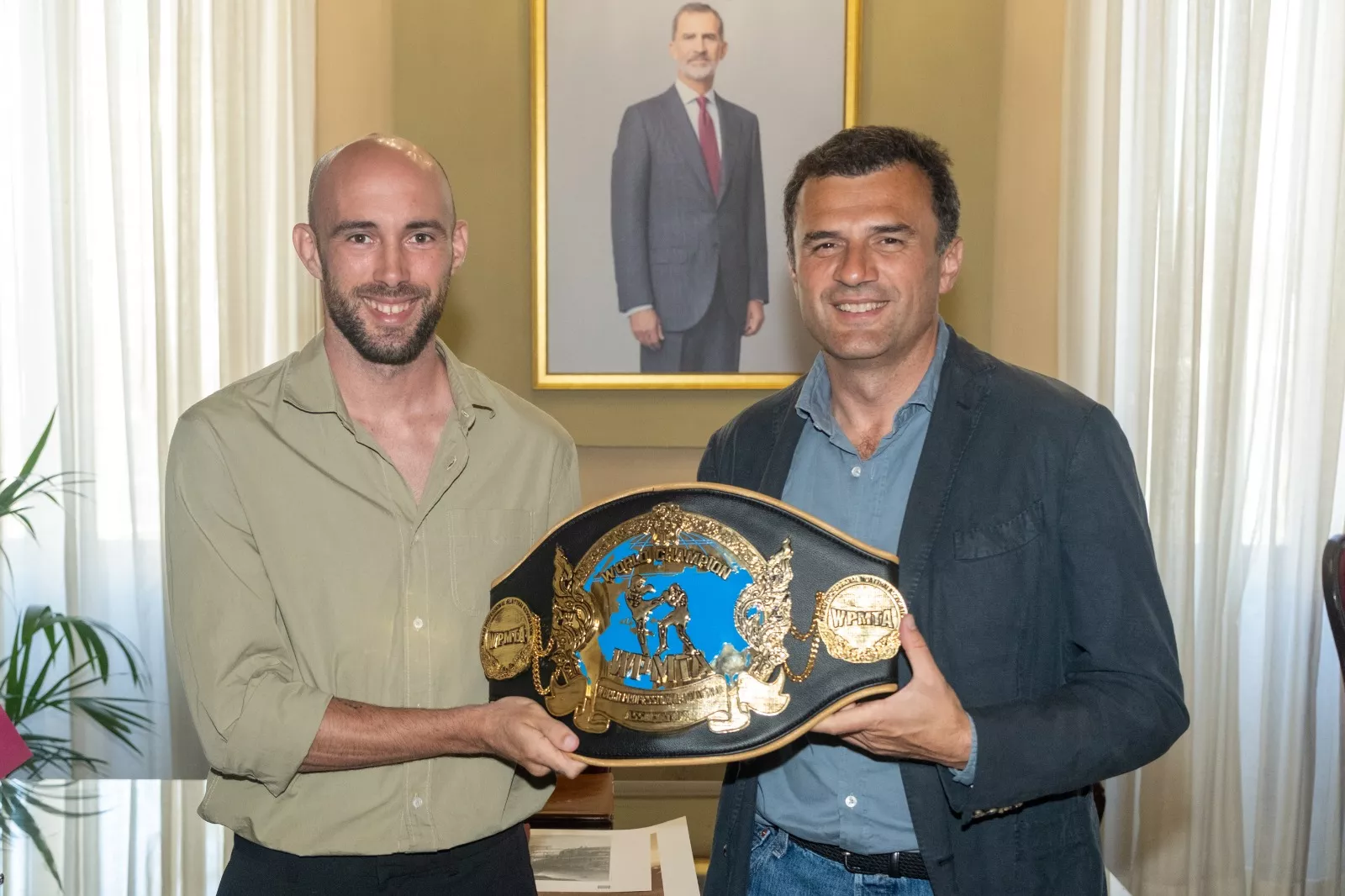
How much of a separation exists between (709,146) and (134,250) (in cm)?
181

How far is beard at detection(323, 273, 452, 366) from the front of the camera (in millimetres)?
1712

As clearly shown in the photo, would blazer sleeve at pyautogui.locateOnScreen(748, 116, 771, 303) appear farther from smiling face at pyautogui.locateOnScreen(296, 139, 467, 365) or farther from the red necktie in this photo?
smiling face at pyautogui.locateOnScreen(296, 139, 467, 365)

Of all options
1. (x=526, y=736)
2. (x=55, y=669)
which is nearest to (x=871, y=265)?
(x=526, y=736)

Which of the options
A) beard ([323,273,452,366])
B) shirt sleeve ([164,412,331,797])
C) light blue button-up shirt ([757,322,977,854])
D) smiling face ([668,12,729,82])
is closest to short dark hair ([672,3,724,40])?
smiling face ([668,12,729,82])

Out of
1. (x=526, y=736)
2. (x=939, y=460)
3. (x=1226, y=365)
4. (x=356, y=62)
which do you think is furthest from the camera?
(x=356, y=62)

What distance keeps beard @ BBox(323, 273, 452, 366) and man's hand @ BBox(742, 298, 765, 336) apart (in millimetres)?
1910

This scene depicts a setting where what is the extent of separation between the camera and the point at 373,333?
1.72 m

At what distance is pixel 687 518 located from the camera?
5.16 ft

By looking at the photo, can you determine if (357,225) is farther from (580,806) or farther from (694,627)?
(580,806)

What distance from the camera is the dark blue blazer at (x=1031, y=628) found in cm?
150

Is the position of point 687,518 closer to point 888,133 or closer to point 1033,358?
point 888,133

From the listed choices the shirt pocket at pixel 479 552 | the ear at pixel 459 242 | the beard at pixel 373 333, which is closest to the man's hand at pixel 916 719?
the shirt pocket at pixel 479 552

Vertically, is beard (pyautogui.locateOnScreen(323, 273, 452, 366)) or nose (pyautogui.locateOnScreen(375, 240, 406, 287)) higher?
nose (pyautogui.locateOnScreen(375, 240, 406, 287))

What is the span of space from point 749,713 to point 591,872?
1.84ft
